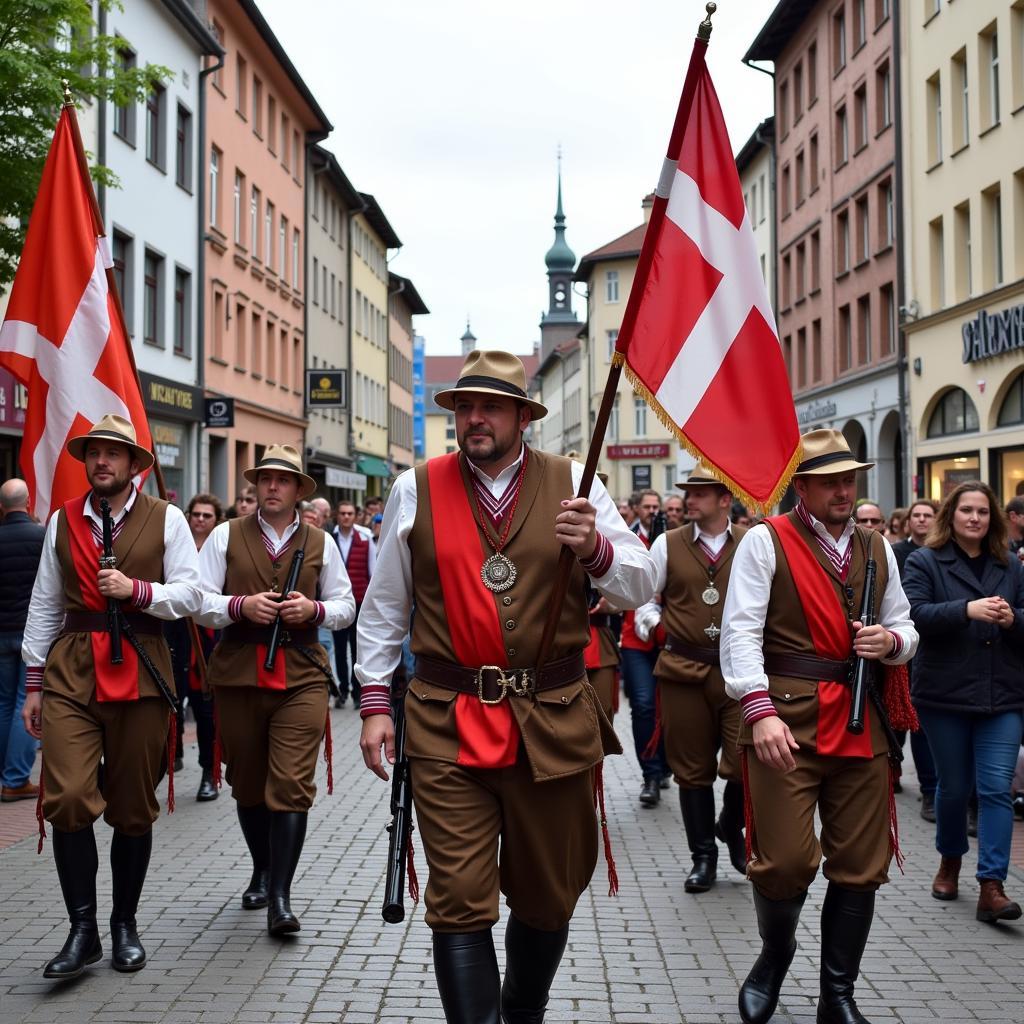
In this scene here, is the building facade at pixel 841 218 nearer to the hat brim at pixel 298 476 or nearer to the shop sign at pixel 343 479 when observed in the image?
the shop sign at pixel 343 479

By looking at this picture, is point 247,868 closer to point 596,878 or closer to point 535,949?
point 596,878

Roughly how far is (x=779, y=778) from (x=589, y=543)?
1.42m

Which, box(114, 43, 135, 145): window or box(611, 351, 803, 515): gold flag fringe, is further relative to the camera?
box(114, 43, 135, 145): window

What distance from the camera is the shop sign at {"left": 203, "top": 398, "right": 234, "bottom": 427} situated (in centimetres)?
3136

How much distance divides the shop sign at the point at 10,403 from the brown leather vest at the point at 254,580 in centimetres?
1365

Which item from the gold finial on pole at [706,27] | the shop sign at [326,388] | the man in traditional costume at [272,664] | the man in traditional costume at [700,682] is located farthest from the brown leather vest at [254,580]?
the shop sign at [326,388]

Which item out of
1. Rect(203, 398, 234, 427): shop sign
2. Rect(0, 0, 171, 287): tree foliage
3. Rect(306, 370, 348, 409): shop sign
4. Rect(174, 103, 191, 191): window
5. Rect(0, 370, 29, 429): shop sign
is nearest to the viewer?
Rect(0, 0, 171, 287): tree foliage

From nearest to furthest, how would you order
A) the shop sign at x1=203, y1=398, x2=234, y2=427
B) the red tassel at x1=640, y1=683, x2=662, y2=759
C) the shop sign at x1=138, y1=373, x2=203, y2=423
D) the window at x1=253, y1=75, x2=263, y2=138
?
the red tassel at x1=640, y1=683, x2=662, y2=759 → the shop sign at x1=138, y1=373, x2=203, y2=423 → the shop sign at x1=203, y1=398, x2=234, y2=427 → the window at x1=253, y1=75, x2=263, y2=138

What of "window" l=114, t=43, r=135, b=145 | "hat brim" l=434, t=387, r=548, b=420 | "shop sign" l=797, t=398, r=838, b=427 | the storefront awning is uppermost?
"window" l=114, t=43, r=135, b=145

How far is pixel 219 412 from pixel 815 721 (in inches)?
1067

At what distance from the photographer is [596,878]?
26.8 ft

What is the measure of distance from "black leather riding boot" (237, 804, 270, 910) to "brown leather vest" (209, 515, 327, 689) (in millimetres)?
639

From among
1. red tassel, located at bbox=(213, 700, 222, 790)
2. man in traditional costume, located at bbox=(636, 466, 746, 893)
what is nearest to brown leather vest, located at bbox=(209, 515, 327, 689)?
red tassel, located at bbox=(213, 700, 222, 790)

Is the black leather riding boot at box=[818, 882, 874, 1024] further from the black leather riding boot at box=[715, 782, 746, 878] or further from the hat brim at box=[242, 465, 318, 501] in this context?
the hat brim at box=[242, 465, 318, 501]
